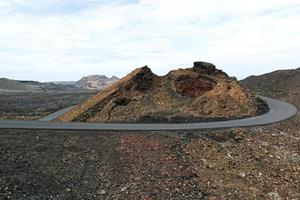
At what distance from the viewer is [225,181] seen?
20891 mm

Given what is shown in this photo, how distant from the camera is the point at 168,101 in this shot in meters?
37.8

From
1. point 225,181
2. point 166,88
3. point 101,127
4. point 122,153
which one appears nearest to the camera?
point 225,181

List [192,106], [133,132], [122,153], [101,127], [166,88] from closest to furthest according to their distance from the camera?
[122,153]
[133,132]
[101,127]
[192,106]
[166,88]

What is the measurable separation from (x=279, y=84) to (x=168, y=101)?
1001 inches

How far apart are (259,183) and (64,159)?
34.6 ft

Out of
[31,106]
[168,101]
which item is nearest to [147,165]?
[168,101]

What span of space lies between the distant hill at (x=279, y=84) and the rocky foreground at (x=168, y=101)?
32.4 feet

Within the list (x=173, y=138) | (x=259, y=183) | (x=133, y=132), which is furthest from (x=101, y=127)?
(x=259, y=183)

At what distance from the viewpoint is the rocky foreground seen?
3403cm

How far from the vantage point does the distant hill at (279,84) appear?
48981mm

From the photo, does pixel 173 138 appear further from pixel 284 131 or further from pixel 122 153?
pixel 284 131

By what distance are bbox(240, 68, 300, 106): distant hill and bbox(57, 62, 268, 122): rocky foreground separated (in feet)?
32.4

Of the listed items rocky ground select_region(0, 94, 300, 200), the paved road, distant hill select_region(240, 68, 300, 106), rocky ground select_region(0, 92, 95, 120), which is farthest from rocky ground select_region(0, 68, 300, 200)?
distant hill select_region(240, 68, 300, 106)

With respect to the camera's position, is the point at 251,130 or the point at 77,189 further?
the point at 251,130
